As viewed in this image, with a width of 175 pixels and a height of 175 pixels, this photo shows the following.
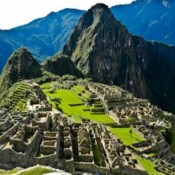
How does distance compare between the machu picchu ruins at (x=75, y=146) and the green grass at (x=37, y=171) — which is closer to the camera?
the green grass at (x=37, y=171)

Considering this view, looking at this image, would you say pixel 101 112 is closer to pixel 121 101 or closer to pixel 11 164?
pixel 121 101

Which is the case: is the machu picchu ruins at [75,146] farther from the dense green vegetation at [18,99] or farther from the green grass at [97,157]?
the dense green vegetation at [18,99]

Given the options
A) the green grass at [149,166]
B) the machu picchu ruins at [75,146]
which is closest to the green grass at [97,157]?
the machu picchu ruins at [75,146]

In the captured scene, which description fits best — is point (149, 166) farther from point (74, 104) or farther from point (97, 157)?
point (74, 104)

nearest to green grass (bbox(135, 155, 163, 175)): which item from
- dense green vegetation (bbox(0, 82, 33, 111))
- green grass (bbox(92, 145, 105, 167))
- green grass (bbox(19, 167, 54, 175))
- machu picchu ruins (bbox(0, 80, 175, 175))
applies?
machu picchu ruins (bbox(0, 80, 175, 175))

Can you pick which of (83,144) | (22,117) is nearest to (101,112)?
(22,117)

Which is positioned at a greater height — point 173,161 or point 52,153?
point 173,161
